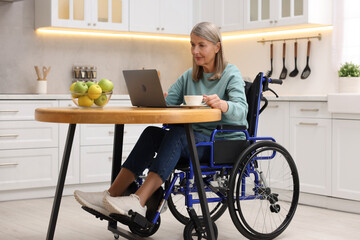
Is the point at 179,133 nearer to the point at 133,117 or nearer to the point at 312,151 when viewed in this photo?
the point at 133,117

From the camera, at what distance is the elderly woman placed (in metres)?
2.62

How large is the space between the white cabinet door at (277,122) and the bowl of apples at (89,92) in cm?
201

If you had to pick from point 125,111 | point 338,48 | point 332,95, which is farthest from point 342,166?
point 125,111

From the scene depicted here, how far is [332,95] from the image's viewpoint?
3.94 metres

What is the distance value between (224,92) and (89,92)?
73 centimetres

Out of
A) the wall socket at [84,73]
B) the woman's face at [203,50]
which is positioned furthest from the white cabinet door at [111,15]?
the woman's face at [203,50]

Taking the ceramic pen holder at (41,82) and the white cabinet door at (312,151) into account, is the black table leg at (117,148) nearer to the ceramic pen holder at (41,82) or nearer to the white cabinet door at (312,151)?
the white cabinet door at (312,151)

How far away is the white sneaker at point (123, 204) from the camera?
2.53 meters

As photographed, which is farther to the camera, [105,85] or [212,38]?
[212,38]

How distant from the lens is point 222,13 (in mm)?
5109

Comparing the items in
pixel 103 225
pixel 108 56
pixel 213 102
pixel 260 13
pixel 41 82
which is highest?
pixel 260 13

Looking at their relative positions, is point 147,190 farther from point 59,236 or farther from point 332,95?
point 332,95

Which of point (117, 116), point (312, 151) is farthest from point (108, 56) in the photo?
point (117, 116)

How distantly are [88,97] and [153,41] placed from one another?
9.64 feet
